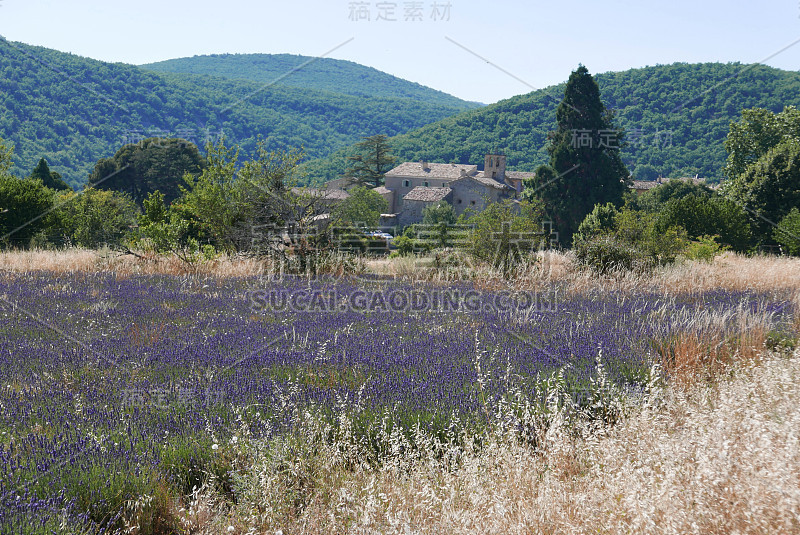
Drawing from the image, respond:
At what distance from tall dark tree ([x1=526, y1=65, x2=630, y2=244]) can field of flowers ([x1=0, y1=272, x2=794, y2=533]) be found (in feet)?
93.7

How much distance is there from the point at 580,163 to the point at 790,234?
60.7ft

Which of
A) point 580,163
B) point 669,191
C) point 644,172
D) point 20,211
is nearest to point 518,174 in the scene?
point 644,172

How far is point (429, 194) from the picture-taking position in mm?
68000

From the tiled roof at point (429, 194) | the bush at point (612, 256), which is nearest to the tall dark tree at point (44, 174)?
the tiled roof at point (429, 194)

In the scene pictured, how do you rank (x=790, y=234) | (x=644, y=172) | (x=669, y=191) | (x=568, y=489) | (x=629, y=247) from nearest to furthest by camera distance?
(x=568, y=489)
(x=629, y=247)
(x=790, y=234)
(x=669, y=191)
(x=644, y=172)

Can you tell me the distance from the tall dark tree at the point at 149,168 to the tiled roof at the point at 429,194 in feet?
82.5

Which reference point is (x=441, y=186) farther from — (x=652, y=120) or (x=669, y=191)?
(x=652, y=120)

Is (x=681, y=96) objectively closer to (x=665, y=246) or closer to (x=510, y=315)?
(x=665, y=246)

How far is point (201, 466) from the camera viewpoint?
10.3 ft

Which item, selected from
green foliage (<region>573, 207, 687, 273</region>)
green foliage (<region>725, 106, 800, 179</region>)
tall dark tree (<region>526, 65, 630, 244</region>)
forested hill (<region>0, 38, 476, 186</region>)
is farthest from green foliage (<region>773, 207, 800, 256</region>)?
forested hill (<region>0, 38, 476, 186</region>)

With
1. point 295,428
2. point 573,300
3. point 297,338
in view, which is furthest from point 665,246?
point 295,428

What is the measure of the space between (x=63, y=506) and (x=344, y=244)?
1115cm

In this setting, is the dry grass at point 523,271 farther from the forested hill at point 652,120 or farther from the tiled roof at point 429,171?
the tiled roof at point 429,171

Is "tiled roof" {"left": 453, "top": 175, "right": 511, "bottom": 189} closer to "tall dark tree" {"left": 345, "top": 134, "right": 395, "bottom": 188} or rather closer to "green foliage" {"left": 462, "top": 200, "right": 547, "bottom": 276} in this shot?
"tall dark tree" {"left": 345, "top": 134, "right": 395, "bottom": 188}
